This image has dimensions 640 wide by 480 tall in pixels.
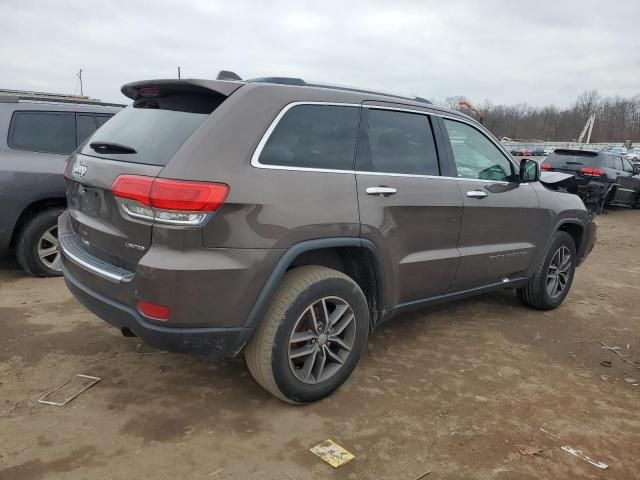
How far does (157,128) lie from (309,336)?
143 cm

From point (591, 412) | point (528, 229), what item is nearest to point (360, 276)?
point (591, 412)

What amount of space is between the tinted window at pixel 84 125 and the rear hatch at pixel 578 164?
35.0ft

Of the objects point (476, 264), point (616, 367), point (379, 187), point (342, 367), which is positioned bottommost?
point (616, 367)

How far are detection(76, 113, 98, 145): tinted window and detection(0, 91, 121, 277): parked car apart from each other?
0.07 metres

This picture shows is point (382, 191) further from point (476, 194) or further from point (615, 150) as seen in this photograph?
point (615, 150)

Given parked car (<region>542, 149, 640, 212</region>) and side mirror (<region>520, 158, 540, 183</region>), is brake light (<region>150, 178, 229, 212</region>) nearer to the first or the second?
side mirror (<region>520, 158, 540, 183</region>)

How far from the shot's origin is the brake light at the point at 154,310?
99.9 inches

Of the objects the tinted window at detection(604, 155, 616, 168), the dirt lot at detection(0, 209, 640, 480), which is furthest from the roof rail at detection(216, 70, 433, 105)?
the tinted window at detection(604, 155, 616, 168)

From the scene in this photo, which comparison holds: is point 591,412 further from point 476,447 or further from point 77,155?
point 77,155

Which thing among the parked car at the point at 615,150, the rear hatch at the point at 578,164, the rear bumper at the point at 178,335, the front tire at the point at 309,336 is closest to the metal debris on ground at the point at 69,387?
the rear bumper at the point at 178,335

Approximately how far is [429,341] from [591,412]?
1.27m

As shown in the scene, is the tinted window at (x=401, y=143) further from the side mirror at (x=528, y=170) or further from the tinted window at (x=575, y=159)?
the tinted window at (x=575, y=159)

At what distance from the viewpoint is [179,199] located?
2461 millimetres

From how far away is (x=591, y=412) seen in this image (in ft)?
10.4
